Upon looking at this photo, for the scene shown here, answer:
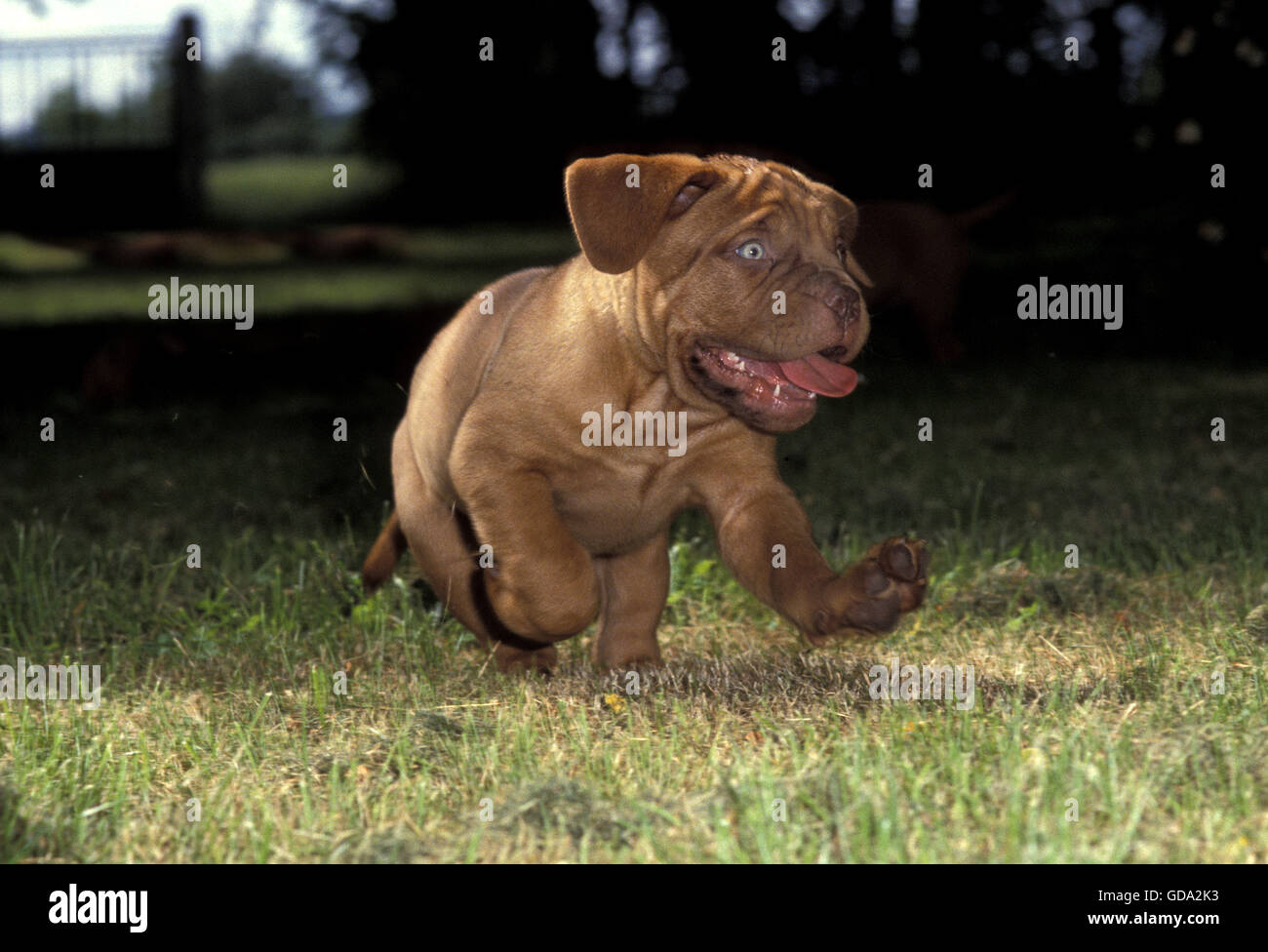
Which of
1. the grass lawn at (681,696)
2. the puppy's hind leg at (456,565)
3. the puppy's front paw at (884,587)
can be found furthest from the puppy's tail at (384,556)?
the puppy's front paw at (884,587)

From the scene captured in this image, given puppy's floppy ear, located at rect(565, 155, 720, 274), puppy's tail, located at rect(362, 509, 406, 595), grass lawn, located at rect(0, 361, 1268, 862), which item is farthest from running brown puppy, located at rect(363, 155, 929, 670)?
puppy's tail, located at rect(362, 509, 406, 595)

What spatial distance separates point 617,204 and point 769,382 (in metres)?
0.58

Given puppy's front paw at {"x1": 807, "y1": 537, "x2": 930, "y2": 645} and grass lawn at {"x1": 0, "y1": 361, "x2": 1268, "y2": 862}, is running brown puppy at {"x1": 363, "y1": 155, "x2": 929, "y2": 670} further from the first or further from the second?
grass lawn at {"x1": 0, "y1": 361, "x2": 1268, "y2": 862}

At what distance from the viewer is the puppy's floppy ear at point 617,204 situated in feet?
12.3

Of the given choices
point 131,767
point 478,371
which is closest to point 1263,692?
point 478,371

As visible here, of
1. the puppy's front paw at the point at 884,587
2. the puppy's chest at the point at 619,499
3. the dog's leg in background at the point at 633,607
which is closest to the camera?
the puppy's front paw at the point at 884,587

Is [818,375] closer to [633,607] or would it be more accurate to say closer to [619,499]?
[619,499]

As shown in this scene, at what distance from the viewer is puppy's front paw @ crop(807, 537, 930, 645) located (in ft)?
11.7

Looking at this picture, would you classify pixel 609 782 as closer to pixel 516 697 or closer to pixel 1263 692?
pixel 516 697

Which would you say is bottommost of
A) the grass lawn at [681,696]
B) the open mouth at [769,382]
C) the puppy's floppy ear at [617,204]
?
the grass lawn at [681,696]

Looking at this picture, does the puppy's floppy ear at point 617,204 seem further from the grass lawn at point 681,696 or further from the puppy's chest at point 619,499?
the grass lawn at point 681,696

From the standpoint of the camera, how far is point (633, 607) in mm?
4402

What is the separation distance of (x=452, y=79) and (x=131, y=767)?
644 inches

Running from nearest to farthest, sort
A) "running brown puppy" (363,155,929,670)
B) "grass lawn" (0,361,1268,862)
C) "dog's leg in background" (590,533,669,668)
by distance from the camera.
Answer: "grass lawn" (0,361,1268,862), "running brown puppy" (363,155,929,670), "dog's leg in background" (590,533,669,668)
